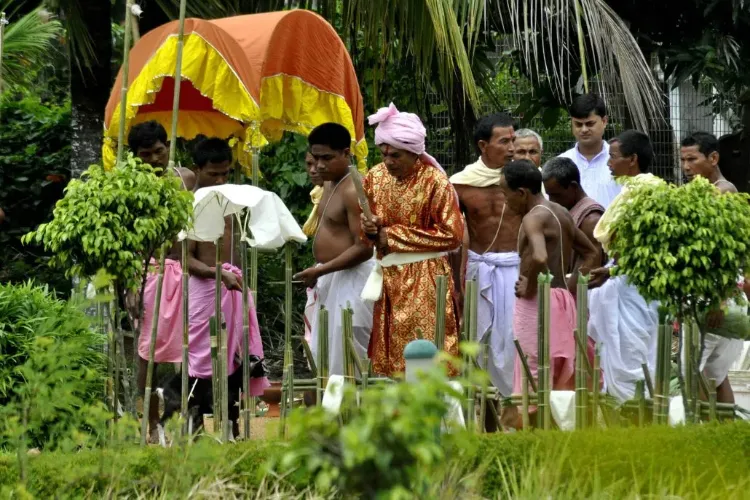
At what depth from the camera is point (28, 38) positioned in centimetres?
965

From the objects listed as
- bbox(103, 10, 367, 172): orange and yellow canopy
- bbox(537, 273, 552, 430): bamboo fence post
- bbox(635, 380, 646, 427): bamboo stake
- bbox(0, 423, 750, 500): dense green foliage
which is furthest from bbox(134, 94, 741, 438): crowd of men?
bbox(0, 423, 750, 500): dense green foliage

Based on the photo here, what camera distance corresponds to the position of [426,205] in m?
7.05

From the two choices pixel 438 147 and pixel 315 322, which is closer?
pixel 315 322

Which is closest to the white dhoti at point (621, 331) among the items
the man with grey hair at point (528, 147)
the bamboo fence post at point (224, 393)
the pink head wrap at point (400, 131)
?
the man with grey hair at point (528, 147)

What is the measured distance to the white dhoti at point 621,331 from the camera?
24.8ft

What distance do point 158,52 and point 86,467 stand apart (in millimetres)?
3020

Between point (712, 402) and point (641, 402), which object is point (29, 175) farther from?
point (712, 402)

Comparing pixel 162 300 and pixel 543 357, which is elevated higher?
pixel 162 300

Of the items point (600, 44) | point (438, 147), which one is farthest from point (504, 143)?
point (438, 147)

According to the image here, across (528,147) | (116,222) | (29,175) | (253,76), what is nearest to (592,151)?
(528,147)

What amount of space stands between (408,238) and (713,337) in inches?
67.2

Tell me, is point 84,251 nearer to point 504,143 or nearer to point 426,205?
point 426,205

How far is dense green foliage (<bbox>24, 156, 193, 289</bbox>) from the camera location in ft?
19.0

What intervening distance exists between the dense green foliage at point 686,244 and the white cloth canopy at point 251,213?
1620mm
